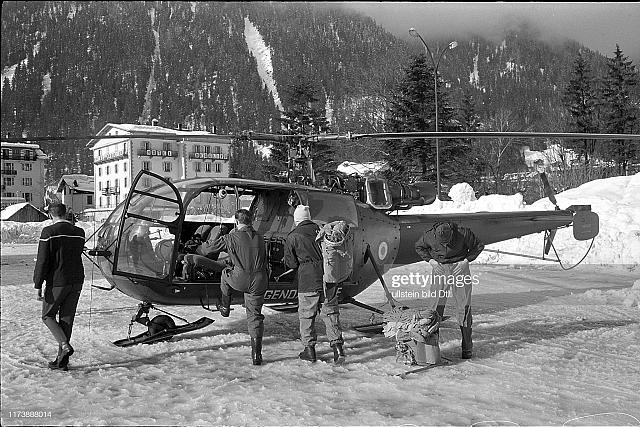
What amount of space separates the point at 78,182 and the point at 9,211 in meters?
13.2

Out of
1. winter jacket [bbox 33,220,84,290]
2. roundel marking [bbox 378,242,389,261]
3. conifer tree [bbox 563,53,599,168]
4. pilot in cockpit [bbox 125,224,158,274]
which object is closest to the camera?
winter jacket [bbox 33,220,84,290]

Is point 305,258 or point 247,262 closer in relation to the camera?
point 247,262

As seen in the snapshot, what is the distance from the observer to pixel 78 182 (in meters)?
18.0

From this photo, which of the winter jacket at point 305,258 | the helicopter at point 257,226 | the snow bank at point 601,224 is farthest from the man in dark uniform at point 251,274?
the snow bank at point 601,224

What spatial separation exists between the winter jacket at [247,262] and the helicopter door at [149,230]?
677 mm

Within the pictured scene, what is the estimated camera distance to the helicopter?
17.8 ft

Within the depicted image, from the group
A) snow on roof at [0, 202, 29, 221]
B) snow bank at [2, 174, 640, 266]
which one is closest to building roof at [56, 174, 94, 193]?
snow bank at [2, 174, 640, 266]

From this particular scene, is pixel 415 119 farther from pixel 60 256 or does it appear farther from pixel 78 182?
pixel 78 182

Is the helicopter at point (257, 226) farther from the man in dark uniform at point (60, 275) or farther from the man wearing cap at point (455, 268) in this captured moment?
the man wearing cap at point (455, 268)

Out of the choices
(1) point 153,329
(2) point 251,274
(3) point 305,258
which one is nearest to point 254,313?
(2) point 251,274

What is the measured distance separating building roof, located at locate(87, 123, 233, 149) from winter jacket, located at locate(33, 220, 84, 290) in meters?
0.95

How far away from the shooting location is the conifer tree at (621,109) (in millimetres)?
7728

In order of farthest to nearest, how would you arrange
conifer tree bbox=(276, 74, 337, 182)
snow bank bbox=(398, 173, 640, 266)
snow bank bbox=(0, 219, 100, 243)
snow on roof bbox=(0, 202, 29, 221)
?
snow on roof bbox=(0, 202, 29, 221) < snow bank bbox=(0, 219, 100, 243) < snow bank bbox=(398, 173, 640, 266) < conifer tree bbox=(276, 74, 337, 182)

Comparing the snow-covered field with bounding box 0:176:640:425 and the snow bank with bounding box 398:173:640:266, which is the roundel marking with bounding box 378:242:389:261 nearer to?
the snow-covered field with bounding box 0:176:640:425
